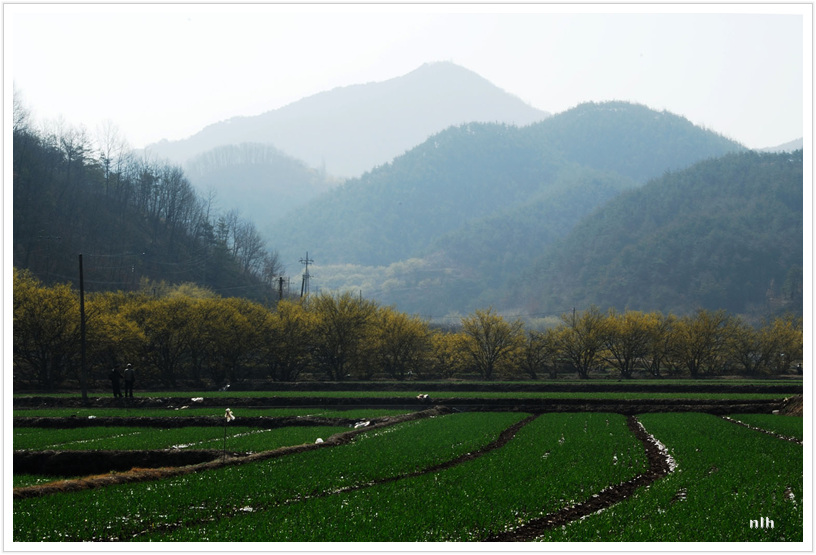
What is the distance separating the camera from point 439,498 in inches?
597

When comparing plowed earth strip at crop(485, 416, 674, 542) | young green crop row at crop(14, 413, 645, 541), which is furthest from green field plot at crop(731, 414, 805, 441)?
plowed earth strip at crop(485, 416, 674, 542)

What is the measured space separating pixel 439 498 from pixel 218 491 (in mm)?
5626

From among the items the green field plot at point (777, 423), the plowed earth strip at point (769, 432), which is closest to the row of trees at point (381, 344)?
the green field plot at point (777, 423)

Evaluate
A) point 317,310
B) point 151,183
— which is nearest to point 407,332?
point 317,310

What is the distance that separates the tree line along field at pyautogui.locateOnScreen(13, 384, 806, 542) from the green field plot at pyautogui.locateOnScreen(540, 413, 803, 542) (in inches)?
1.8

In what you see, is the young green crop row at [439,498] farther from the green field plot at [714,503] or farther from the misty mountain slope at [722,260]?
the misty mountain slope at [722,260]

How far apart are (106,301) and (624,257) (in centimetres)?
16670

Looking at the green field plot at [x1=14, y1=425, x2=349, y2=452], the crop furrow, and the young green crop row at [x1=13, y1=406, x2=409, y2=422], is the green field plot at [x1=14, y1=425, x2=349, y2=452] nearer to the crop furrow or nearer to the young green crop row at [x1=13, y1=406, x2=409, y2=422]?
the young green crop row at [x1=13, y1=406, x2=409, y2=422]

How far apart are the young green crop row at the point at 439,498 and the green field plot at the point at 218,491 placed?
0.04 meters

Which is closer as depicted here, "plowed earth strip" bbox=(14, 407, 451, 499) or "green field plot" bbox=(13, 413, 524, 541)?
"green field plot" bbox=(13, 413, 524, 541)

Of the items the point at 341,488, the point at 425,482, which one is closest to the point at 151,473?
the point at 341,488

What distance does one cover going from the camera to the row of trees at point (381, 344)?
64938 millimetres

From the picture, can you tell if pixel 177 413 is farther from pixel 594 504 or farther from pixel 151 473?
pixel 594 504

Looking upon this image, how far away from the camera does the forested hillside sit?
93438mm
